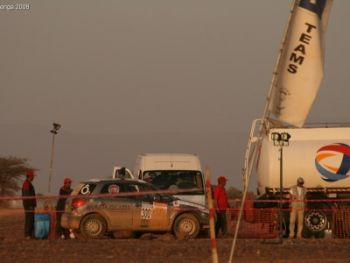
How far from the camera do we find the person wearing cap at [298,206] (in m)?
28.3

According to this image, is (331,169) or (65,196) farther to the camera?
(331,169)

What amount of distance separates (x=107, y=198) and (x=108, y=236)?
6.57 ft

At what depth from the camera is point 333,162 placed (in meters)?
30.0

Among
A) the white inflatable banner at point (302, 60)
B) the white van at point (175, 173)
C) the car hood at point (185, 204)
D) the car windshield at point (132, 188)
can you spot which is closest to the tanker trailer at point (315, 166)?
the white van at point (175, 173)

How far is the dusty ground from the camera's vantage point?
18859 mm

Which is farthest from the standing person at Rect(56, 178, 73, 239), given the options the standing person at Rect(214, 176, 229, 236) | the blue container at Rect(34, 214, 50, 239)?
the standing person at Rect(214, 176, 229, 236)

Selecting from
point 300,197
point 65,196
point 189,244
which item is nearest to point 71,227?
point 65,196

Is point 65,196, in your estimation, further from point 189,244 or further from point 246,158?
point 246,158

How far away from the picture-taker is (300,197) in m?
28.3

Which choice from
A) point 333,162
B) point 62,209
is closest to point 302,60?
point 62,209

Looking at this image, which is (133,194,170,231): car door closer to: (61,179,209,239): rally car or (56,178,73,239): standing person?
(61,179,209,239): rally car

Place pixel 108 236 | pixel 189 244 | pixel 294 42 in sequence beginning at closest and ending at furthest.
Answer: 1. pixel 294 42
2. pixel 189 244
3. pixel 108 236

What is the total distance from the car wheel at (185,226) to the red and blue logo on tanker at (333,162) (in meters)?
5.72

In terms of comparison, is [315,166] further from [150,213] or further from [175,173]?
[150,213]
